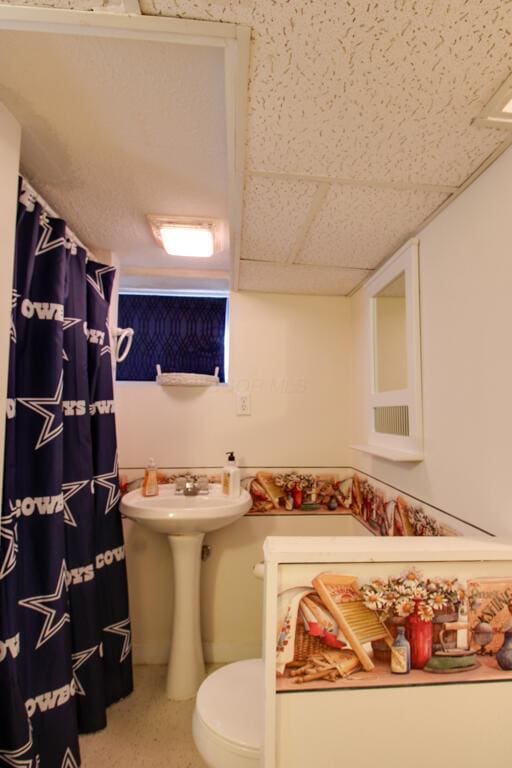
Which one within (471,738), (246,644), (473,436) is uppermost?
(473,436)

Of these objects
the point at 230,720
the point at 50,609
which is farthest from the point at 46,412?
the point at 230,720

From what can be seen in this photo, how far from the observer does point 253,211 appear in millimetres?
1275

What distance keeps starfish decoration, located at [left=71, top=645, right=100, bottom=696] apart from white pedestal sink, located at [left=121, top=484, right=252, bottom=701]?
0.41 meters

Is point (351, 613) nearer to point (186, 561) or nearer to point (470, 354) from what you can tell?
point (470, 354)

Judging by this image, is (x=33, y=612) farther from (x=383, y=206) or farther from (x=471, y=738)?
(x=383, y=206)

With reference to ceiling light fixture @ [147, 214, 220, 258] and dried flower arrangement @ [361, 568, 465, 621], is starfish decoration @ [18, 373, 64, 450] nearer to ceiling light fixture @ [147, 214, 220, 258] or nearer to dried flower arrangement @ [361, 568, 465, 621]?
ceiling light fixture @ [147, 214, 220, 258]

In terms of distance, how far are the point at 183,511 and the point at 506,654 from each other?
3.76 ft

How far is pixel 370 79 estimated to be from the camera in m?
0.75

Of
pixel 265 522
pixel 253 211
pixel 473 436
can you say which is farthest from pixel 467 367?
pixel 265 522

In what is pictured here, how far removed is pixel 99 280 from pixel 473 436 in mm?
1629

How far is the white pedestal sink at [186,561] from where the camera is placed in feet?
5.31

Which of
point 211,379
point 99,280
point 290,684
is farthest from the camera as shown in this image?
point 211,379

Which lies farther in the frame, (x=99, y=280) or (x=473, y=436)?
(x=99, y=280)

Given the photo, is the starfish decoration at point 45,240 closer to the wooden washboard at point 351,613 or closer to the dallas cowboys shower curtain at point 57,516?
the dallas cowboys shower curtain at point 57,516
